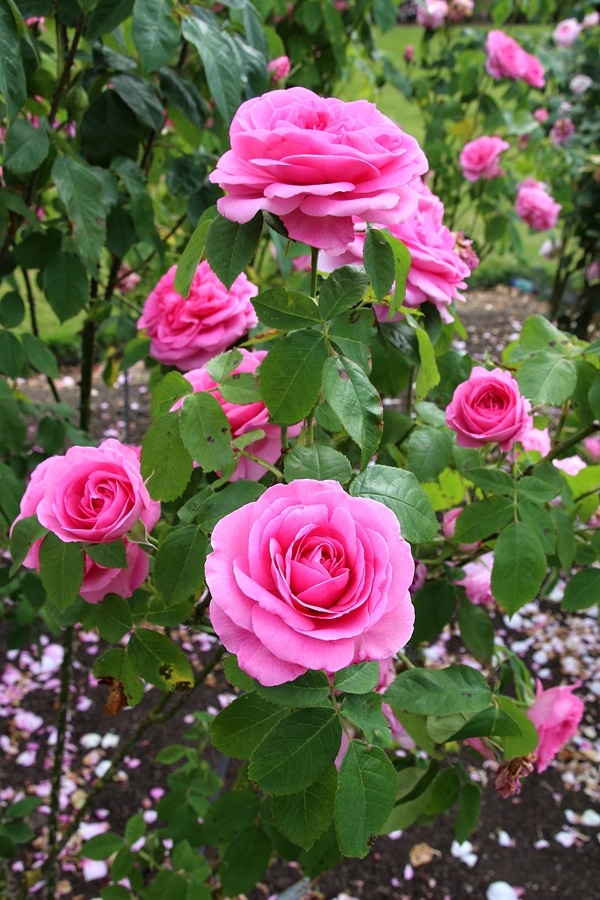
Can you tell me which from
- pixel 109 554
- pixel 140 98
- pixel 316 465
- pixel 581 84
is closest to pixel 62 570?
pixel 109 554

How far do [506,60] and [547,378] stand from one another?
2.45m

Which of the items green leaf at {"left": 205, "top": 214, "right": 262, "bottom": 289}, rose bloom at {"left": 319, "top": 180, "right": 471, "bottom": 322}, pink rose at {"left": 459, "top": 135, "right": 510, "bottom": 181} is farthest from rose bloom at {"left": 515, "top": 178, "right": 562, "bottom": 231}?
green leaf at {"left": 205, "top": 214, "right": 262, "bottom": 289}

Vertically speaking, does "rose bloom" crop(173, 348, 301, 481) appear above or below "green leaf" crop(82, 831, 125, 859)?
above

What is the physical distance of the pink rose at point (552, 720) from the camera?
3.15 ft

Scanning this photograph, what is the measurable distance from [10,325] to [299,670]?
3.06 feet

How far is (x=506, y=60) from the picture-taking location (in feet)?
9.37

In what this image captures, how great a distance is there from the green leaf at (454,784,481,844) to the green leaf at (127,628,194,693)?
460mm

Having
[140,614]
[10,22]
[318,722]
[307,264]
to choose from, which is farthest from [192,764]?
[10,22]

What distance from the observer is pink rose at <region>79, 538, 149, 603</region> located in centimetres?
72

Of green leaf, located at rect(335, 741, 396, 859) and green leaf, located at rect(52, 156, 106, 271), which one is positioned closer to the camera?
green leaf, located at rect(335, 741, 396, 859)

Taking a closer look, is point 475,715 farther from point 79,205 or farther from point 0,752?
point 0,752

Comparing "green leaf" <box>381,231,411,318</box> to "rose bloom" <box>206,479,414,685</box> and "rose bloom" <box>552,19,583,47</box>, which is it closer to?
"rose bloom" <box>206,479,414,685</box>

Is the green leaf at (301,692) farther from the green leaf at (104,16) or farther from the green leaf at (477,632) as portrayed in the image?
the green leaf at (104,16)

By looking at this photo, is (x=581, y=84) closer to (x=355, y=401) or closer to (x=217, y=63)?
(x=217, y=63)
